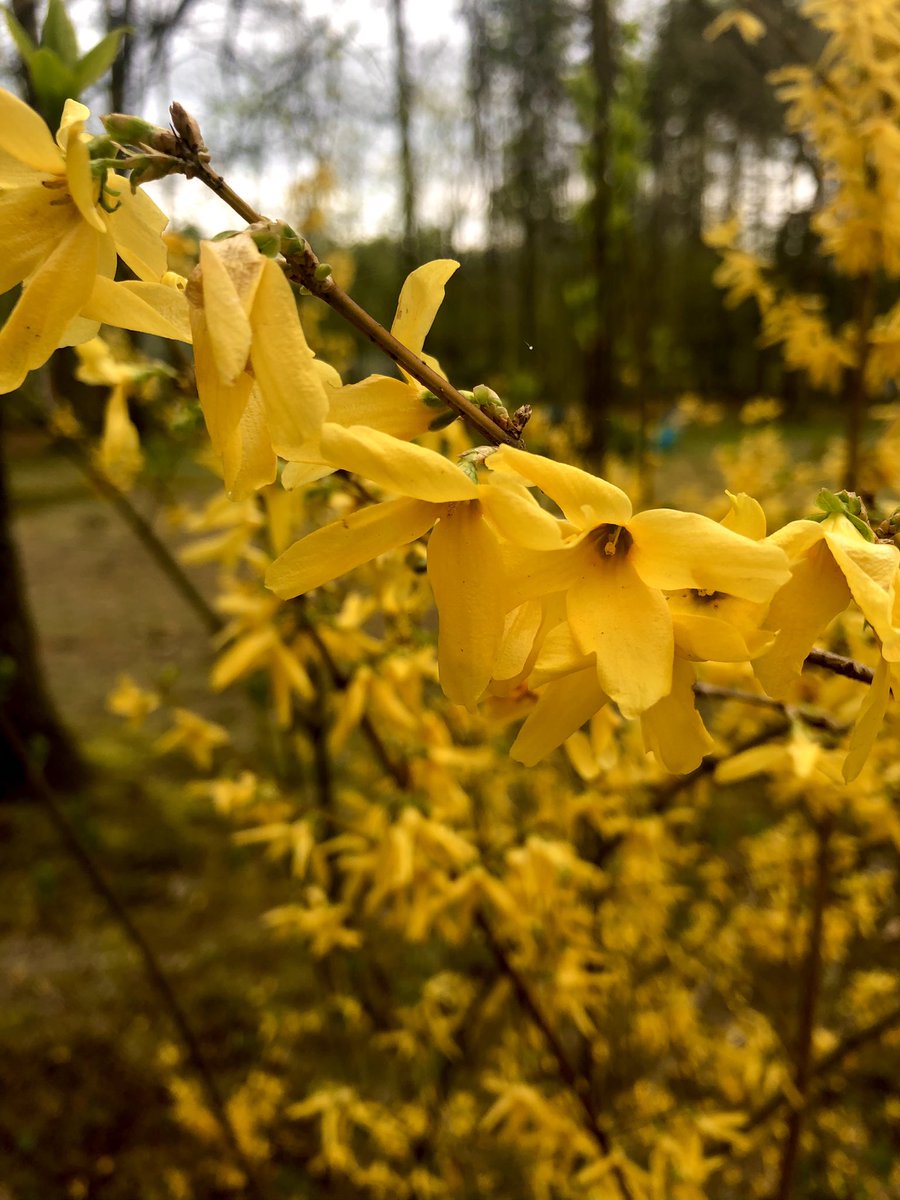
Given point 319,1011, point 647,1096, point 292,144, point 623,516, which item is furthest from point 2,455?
point 623,516

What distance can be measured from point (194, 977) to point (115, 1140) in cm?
61

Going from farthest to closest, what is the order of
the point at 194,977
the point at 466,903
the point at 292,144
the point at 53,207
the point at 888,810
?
the point at 292,144 < the point at 194,977 < the point at 888,810 < the point at 466,903 < the point at 53,207

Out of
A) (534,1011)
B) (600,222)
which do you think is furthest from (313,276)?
(600,222)

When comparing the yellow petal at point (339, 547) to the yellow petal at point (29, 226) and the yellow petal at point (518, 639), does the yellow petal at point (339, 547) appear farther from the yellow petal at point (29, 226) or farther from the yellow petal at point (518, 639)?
the yellow petal at point (29, 226)

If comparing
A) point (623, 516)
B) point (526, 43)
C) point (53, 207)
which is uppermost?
point (526, 43)

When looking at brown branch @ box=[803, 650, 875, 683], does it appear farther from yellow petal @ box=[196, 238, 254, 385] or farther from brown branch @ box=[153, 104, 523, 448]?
yellow petal @ box=[196, 238, 254, 385]

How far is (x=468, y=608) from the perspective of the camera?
0.45 meters

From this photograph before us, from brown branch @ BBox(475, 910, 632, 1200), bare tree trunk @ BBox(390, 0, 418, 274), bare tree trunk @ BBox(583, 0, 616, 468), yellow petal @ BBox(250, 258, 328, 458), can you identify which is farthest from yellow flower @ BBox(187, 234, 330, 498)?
bare tree trunk @ BBox(390, 0, 418, 274)

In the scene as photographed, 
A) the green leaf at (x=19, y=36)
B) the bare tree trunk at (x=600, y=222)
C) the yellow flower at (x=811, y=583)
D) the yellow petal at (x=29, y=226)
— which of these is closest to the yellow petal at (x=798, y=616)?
the yellow flower at (x=811, y=583)

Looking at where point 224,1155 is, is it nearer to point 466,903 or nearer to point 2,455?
point 466,903

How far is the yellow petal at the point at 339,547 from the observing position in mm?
435

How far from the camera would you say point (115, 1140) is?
262cm

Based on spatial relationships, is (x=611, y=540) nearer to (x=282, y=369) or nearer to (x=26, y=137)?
(x=282, y=369)

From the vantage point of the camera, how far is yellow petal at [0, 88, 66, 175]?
37cm
